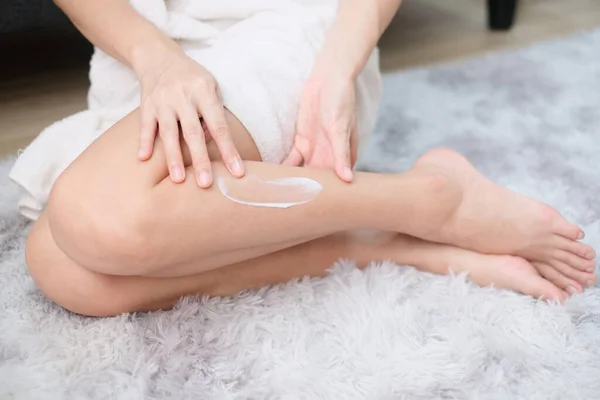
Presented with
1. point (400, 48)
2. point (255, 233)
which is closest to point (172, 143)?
point (255, 233)

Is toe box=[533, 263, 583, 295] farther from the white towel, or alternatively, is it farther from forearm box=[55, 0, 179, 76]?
forearm box=[55, 0, 179, 76]

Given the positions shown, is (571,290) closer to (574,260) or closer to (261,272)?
(574,260)

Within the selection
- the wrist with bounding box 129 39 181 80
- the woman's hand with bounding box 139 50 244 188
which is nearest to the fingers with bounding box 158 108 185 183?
the woman's hand with bounding box 139 50 244 188

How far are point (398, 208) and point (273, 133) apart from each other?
0.17 meters

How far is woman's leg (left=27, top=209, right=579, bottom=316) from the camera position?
71cm

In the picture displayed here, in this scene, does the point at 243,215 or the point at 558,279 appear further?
the point at 558,279

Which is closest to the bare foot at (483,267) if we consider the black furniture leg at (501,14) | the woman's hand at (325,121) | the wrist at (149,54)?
the woman's hand at (325,121)

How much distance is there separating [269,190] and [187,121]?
4.4 inches

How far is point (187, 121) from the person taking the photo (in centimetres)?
65

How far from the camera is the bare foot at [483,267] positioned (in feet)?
2.44

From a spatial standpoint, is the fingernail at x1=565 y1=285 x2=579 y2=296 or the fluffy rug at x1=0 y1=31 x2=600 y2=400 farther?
the fingernail at x1=565 y1=285 x2=579 y2=296

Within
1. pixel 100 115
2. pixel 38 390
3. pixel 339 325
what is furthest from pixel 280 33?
pixel 38 390

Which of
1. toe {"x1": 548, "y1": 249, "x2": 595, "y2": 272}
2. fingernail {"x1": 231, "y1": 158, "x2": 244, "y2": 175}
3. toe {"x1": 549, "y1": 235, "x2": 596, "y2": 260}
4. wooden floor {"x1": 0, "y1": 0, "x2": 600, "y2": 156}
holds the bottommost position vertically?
wooden floor {"x1": 0, "y1": 0, "x2": 600, "y2": 156}

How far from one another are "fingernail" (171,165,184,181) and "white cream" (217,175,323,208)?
0.04 m
